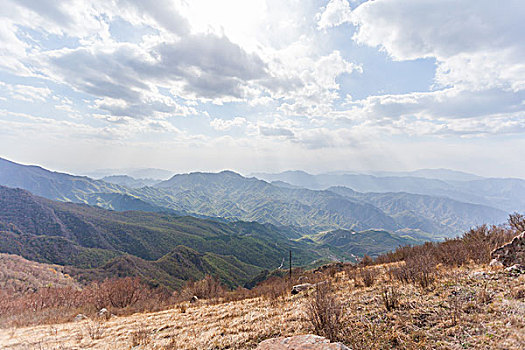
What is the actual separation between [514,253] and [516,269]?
4.38ft

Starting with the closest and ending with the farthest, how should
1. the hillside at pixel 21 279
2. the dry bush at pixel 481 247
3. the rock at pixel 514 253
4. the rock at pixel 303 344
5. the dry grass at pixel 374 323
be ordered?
the rock at pixel 303 344 < the dry grass at pixel 374 323 < the rock at pixel 514 253 < the dry bush at pixel 481 247 < the hillside at pixel 21 279

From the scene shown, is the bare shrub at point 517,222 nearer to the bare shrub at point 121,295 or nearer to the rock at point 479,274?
the rock at point 479,274

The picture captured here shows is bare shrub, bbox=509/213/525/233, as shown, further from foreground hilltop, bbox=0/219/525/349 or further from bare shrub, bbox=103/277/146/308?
bare shrub, bbox=103/277/146/308

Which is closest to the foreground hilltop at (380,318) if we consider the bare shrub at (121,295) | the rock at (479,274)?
the rock at (479,274)

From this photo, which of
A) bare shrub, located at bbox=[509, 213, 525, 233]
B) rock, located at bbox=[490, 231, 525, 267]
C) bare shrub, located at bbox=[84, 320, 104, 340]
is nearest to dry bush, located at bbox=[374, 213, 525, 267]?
bare shrub, located at bbox=[509, 213, 525, 233]

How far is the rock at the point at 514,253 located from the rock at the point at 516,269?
1.04ft

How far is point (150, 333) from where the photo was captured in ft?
33.6

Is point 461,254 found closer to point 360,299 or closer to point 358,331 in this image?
point 360,299

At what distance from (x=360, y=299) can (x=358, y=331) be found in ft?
9.11

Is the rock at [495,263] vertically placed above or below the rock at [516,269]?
below

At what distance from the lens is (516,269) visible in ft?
25.9

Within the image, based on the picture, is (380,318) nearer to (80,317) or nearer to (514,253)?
(514,253)

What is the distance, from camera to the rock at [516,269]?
25.3 feet

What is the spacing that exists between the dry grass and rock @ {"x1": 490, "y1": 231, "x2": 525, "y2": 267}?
938 millimetres
